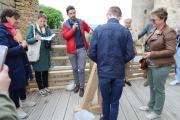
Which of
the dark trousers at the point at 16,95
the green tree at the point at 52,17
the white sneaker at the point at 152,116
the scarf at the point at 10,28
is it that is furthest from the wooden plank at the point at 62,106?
the green tree at the point at 52,17

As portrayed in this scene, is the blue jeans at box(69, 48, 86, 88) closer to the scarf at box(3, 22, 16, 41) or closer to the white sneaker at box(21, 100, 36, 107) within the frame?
the white sneaker at box(21, 100, 36, 107)

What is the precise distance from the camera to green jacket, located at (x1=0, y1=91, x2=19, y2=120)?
47.3 inches

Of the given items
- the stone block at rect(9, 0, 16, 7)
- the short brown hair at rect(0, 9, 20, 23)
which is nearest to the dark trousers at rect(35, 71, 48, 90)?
the short brown hair at rect(0, 9, 20, 23)

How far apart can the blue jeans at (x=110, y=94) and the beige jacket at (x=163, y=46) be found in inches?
29.5

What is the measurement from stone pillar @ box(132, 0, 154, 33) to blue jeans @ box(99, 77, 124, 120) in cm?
1791

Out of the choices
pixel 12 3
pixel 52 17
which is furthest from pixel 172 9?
pixel 52 17

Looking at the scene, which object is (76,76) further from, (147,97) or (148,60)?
(148,60)

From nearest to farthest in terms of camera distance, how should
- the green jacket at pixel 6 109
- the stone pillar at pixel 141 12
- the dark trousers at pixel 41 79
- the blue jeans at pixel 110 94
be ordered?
the green jacket at pixel 6 109 < the blue jeans at pixel 110 94 < the dark trousers at pixel 41 79 < the stone pillar at pixel 141 12

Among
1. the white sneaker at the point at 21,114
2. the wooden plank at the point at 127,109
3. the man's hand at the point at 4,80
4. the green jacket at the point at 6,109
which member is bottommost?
the wooden plank at the point at 127,109

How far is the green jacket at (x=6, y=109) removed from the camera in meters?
1.20

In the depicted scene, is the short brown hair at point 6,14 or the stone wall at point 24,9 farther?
the stone wall at point 24,9

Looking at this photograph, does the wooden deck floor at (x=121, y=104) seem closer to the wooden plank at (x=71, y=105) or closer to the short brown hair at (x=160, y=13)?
the wooden plank at (x=71, y=105)

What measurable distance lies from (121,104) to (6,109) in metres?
4.53

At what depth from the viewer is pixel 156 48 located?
4.38 m
